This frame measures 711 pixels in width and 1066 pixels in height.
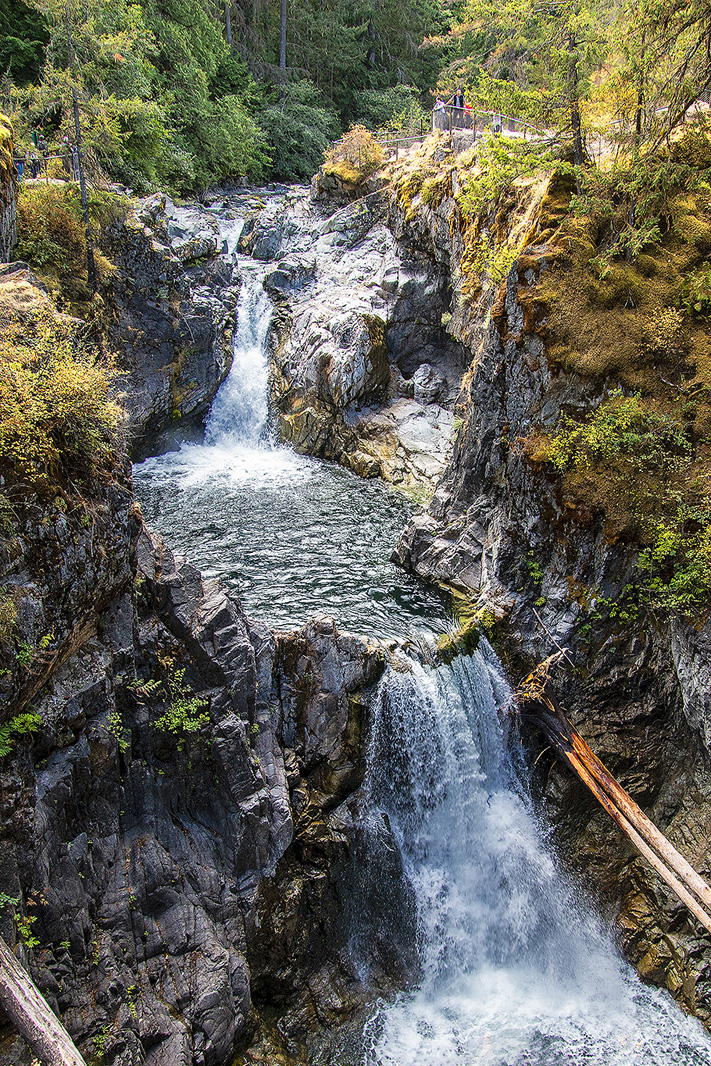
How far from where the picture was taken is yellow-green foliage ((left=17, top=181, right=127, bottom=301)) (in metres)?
16.1

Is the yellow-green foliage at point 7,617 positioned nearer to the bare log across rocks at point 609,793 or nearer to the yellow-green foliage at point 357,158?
the bare log across rocks at point 609,793

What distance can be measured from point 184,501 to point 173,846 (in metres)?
10.5

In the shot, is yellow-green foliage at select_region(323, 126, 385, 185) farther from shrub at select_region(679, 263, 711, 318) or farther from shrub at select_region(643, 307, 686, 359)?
shrub at select_region(643, 307, 686, 359)

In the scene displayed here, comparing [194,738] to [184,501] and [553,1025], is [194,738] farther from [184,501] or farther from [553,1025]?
[184,501]

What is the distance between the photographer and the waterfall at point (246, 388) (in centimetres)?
2141

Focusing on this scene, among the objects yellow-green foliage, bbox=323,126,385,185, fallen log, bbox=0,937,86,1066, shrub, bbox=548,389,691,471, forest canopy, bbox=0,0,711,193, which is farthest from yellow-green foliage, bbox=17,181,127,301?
fallen log, bbox=0,937,86,1066

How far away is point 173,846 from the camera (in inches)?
327

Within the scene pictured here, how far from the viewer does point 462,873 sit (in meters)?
10.1

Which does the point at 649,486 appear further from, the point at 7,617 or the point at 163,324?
the point at 163,324

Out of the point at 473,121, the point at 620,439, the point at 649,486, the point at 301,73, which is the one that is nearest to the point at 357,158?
the point at 473,121

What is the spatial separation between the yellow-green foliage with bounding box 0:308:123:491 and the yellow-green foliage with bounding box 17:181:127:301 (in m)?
9.67

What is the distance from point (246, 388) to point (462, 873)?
17.6 metres

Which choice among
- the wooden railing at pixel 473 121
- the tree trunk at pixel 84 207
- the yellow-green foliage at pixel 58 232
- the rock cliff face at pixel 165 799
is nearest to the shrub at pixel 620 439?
the rock cliff face at pixel 165 799

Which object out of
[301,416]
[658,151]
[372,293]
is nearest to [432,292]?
[372,293]
